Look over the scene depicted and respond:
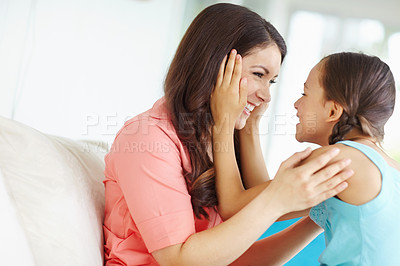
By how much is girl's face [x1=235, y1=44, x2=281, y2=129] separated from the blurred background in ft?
5.85

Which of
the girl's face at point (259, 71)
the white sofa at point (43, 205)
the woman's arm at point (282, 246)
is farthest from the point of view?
the woman's arm at point (282, 246)

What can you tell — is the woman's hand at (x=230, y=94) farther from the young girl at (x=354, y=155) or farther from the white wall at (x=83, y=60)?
the white wall at (x=83, y=60)

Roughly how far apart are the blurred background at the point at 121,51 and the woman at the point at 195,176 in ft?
5.87

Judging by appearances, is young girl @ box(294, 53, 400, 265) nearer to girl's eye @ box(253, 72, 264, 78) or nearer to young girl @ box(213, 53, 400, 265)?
young girl @ box(213, 53, 400, 265)

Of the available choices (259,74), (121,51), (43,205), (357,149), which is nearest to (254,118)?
(259,74)

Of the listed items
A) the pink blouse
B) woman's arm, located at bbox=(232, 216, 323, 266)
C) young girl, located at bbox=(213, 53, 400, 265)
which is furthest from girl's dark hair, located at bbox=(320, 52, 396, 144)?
the pink blouse

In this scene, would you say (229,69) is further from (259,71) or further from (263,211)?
(263,211)

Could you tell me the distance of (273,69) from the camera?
4.70ft

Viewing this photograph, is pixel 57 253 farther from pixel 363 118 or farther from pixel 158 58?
pixel 158 58

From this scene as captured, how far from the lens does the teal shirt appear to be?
1115 millimetres

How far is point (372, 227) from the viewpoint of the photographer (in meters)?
1.12

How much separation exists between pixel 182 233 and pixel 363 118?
23.1 inches

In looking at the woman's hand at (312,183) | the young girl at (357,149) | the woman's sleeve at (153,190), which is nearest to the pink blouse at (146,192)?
the woman's sleeve at (153,190)

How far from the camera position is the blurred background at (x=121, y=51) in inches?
120
